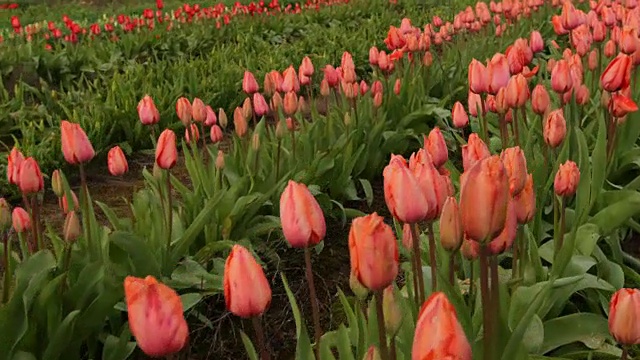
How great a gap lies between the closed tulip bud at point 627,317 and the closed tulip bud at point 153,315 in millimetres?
730

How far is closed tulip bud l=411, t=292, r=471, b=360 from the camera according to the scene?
83 centimetres

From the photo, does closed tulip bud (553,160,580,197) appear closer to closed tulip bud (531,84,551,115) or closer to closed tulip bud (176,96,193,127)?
closed tulip bud (531,84,551,115)

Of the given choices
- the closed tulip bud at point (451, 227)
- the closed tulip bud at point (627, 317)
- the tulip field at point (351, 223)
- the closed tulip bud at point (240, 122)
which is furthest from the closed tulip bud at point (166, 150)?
the closed tulip bud at point (627, 317)

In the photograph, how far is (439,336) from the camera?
2.72 feet

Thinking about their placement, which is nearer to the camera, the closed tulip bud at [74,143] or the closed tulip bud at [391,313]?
the closed tulip bud at [391,313]

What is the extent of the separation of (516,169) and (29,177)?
1.28m

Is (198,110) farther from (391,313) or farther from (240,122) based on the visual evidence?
(391,313)

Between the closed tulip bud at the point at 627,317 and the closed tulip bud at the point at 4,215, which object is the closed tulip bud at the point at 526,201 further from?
the closed tulip bud at the point at 4,215

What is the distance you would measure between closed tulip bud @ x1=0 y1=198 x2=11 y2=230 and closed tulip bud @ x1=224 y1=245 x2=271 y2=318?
3.33 ft

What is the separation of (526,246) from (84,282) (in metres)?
1.29

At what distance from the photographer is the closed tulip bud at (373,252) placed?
3.33 ft

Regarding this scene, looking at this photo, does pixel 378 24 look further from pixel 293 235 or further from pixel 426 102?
pixel 293 235

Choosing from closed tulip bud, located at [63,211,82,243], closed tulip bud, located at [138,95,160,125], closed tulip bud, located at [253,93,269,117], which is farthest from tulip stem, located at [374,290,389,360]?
closed tulip bud, located at [253,93,269,117]

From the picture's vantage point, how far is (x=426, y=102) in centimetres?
439
